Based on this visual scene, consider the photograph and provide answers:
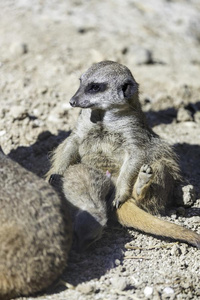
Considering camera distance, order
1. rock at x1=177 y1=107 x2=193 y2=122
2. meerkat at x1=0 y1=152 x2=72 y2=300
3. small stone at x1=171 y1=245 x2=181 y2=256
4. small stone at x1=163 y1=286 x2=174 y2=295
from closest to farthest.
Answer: meerkat at x1=0 y1=152 x2=72 y2=300 < small stone at x1=163 y1=286 x2=174 y2=295 < small stone at x1=171 y1=245 x2=181 y2=256 < rock at x1=177 y1=107 x2=193 y2=122

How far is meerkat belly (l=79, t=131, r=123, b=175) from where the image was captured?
4332 millimetres

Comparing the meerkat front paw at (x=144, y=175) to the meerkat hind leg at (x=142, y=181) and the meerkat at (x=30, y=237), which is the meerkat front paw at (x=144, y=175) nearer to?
the meerkat hind leg at (x=142, y=181)

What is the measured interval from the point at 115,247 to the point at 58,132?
5.90 ft

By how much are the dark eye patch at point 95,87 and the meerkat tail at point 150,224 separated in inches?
37.2

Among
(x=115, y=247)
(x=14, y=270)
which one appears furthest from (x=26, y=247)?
(x=115, y=247)

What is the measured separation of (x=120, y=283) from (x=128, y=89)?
66.6 inches

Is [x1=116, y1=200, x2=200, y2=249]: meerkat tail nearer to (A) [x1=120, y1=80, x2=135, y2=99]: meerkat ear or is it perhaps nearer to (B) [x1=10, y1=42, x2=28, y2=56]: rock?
(A) [x1=120, y1=80, x2=135, y2=99]: meerkat ear

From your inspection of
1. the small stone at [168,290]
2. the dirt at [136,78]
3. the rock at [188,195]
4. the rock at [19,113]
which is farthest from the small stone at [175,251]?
the rock at [19,113]

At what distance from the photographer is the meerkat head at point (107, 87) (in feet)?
13.8

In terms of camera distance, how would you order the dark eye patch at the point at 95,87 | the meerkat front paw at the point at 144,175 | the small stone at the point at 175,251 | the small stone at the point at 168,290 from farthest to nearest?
the dark eye patch at the point at 95,87 < the meerkat front paw at the point at 144,175 < the small stone at the point at 175,251 < the small stone at the point at 168,290

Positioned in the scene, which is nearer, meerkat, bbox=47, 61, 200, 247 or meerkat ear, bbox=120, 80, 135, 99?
meerkat, bbox=47, 61, 200, 247

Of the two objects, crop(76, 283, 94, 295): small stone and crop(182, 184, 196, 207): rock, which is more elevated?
crop(76, 283, 94, 295): small stone

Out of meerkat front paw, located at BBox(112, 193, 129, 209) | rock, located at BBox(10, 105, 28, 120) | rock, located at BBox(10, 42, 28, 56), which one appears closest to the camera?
meerkat front paw, located at BBox(112, 193, 129, 209)

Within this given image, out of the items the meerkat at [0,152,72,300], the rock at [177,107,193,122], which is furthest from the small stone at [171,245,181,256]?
the rock at [177,107,193,122]
